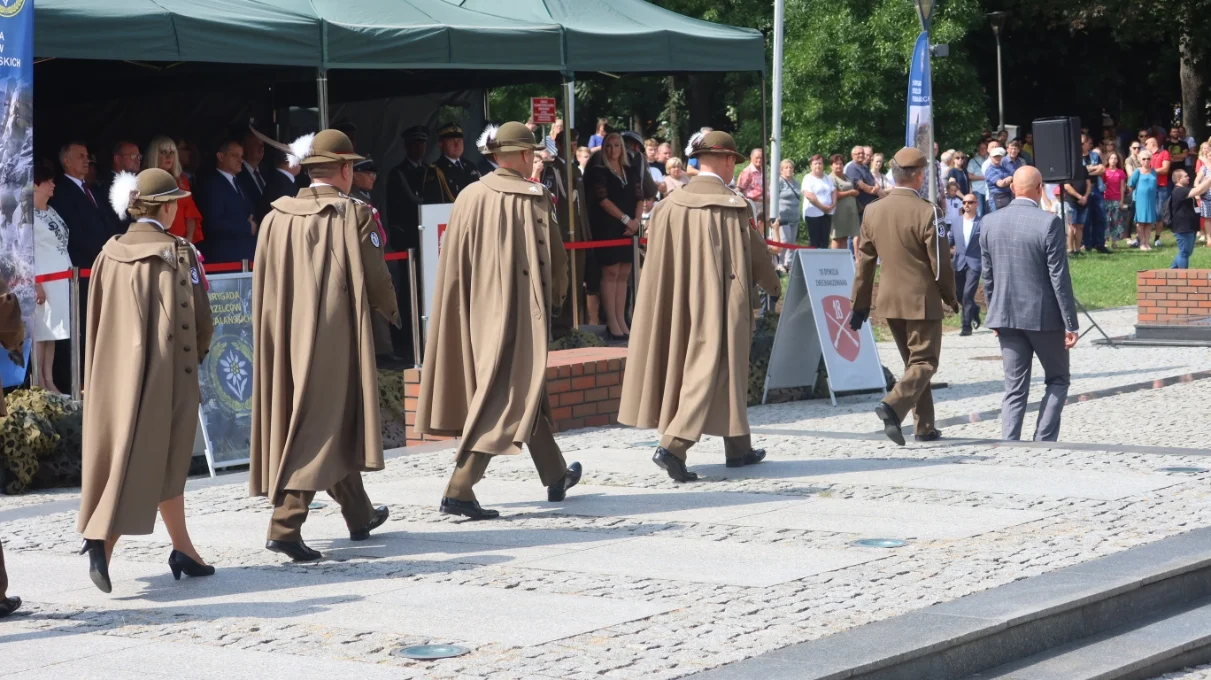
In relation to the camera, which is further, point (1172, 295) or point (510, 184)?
point (1172, 295)

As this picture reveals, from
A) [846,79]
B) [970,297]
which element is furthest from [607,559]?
→ [846,79]

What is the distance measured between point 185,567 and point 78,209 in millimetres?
5702

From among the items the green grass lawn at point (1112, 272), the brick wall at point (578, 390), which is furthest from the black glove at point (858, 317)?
the green grass lawn at point (1112, 272)

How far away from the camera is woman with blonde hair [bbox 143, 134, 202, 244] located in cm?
1308

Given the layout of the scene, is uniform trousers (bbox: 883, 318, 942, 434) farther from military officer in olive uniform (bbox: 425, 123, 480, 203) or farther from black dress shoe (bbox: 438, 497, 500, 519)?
military officer in olive uniform (bbox: 425, 123, 480, 203)

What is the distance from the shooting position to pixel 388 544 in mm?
8102

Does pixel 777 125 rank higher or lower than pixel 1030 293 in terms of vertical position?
higher

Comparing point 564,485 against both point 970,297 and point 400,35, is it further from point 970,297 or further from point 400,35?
point 970,297

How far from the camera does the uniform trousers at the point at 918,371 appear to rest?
1101 centimetres

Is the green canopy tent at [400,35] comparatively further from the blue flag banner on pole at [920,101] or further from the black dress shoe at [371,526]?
the black dress shoe at [371,526]

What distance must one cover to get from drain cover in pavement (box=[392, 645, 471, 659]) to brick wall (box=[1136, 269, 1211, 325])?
552 inches

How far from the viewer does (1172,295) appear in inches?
736

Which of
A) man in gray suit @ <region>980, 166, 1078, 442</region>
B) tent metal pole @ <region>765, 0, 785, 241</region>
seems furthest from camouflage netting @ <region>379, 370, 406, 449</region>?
tent metal pole @ <region>765, 0, 785, 241</region>

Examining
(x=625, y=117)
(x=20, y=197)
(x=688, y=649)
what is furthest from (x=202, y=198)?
(x=625, y=117)
